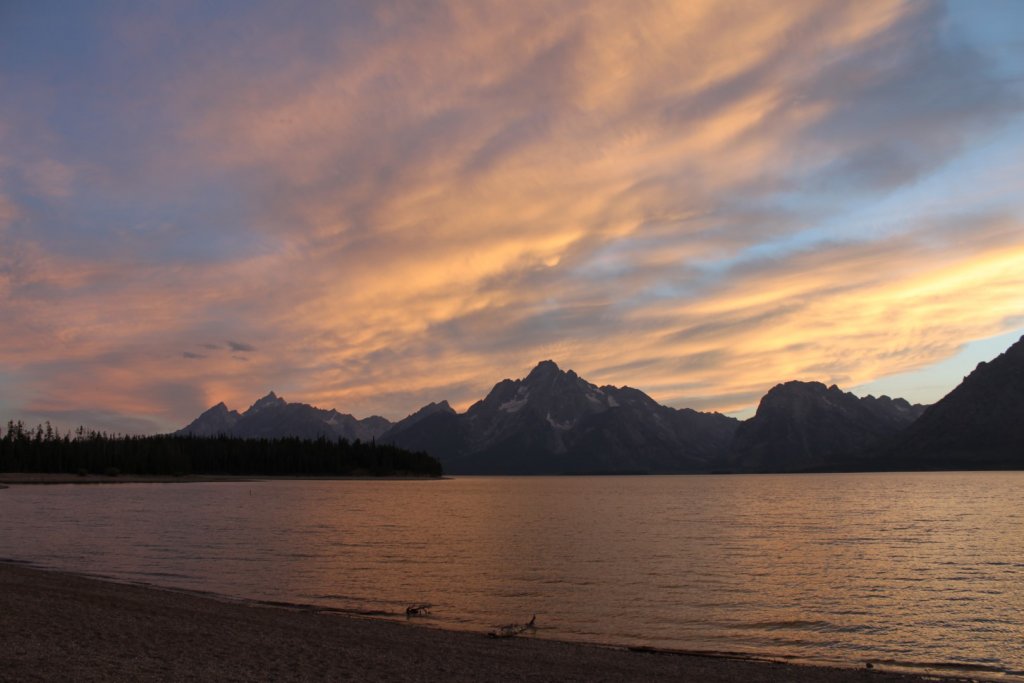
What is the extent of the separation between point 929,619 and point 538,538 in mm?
50287

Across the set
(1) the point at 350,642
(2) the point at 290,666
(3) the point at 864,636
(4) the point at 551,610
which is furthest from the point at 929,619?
(2) the point at 290,666

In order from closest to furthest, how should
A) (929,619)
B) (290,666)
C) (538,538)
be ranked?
(290,666) < (929,619) < (538,538)

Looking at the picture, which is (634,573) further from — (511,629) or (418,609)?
(511,629)

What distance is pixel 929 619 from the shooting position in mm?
40656

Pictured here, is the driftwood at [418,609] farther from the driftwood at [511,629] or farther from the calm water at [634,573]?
the driftwood at [511,629]

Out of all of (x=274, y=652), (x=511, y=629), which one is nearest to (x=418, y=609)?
(x=511, y=629)

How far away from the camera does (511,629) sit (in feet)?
117

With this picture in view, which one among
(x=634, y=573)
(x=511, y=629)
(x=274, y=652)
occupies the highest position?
(x=274, y=652)

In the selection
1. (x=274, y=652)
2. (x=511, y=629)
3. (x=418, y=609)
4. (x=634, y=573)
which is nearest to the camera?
(x=274, y=652)

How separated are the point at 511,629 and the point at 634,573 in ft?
77.6

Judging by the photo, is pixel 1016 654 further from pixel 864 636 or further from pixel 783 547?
pixel 783 547

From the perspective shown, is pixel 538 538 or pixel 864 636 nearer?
pixel 864 636

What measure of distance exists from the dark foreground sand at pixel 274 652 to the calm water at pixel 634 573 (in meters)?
4.22

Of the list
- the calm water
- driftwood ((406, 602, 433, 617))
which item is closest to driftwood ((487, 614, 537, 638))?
the calm water
